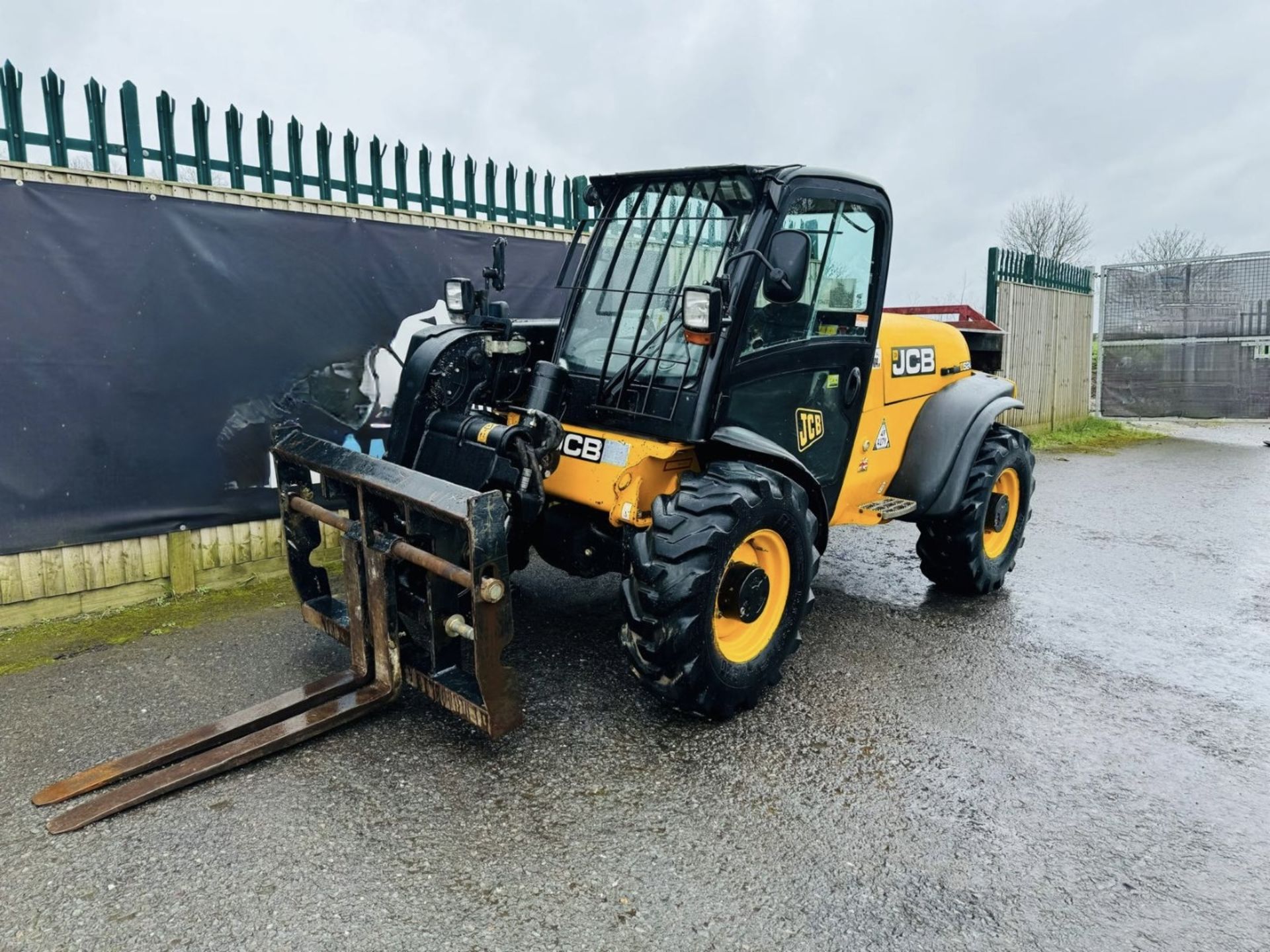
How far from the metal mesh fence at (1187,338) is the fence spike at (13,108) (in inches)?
615

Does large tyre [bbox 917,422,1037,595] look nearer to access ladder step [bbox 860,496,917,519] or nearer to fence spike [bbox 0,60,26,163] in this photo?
access ladder step [bbox 860,496,917,519]

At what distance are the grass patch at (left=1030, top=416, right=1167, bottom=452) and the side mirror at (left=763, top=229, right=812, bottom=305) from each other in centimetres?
968

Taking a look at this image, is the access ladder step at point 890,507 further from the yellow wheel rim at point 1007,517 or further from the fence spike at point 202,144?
the fence spike at point 202,144

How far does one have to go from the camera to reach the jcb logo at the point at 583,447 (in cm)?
381

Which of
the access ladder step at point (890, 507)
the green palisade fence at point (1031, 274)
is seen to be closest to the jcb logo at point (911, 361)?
the access ladder step at point (890, 507)

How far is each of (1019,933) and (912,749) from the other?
104cm

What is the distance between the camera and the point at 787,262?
3.58 m

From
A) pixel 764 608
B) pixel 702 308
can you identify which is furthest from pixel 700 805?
pixel 702 308

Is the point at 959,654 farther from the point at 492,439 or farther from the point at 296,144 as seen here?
the point at 296,144

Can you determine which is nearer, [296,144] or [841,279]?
[841,279]

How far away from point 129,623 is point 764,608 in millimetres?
3542

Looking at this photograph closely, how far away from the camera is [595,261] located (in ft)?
14.3

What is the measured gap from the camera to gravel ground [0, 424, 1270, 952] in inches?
96.2

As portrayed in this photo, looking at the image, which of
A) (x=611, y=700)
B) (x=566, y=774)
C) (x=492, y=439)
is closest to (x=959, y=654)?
(x=611, y=700)
